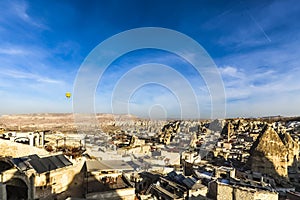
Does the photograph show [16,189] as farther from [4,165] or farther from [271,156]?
[271,156]

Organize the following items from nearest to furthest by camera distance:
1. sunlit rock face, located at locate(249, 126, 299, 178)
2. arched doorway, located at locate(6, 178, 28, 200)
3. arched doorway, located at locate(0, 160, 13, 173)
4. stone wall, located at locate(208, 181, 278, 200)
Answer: stone wall, located at locate(208, 181, 278, 200) → arched doorway, located at locate(6, 178, 28, 200) → arched doorway, located at locate(0, 160, 13, 173) → sunlit rock face, located at locate(249, 126, 299, 178)

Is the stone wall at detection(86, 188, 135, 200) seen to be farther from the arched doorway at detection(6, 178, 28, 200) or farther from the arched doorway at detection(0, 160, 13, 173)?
the arched doorway at detection(0, 160, 13, 173)

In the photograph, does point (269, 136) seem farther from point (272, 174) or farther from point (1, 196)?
point (1, 196)

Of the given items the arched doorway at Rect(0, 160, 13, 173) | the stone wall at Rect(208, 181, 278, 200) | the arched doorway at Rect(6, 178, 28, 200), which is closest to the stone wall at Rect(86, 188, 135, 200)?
the arched doorway at Rect(6, 178, 28, 200)

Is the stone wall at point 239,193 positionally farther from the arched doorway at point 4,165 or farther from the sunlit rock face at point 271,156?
the arched doorway at point 4,165

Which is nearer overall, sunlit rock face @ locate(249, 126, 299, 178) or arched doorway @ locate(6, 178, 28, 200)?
arched doorway @ locate(6, 178, 28, 200)

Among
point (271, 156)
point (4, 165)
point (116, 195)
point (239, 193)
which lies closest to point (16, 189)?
point (4, 165)

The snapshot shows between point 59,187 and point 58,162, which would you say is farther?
point 58,162

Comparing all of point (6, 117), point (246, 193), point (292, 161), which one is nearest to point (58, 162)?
point (246, 193)
